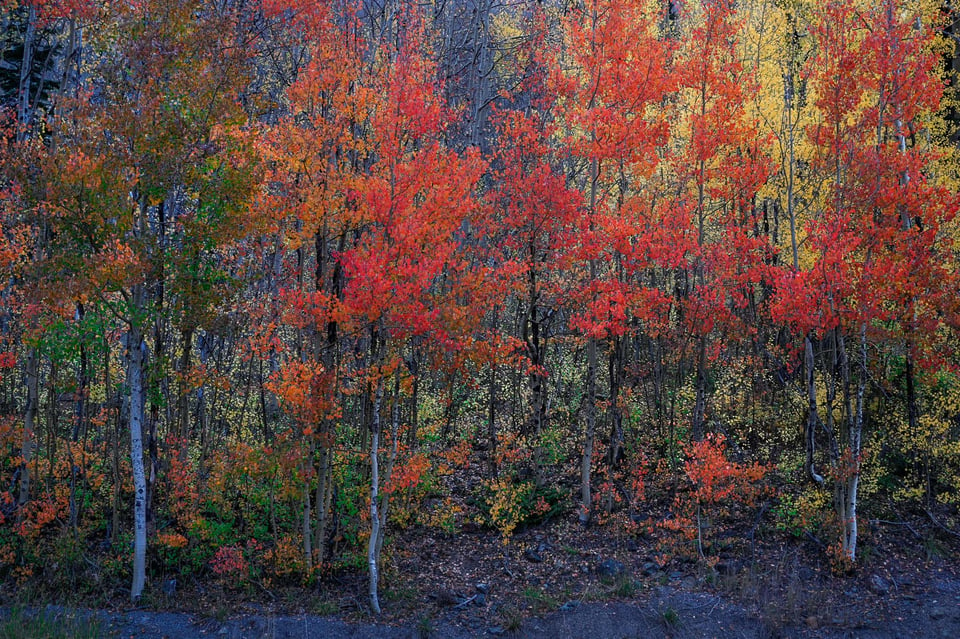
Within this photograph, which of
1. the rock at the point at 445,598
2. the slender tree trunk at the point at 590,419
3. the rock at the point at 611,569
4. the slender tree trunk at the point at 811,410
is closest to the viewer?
the rock at the point at 445,598

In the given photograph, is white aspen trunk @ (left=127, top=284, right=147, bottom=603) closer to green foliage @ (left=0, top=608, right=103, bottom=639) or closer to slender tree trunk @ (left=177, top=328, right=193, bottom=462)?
slender tree trunk @ (left=177, top=328, right=193, bottom=462)

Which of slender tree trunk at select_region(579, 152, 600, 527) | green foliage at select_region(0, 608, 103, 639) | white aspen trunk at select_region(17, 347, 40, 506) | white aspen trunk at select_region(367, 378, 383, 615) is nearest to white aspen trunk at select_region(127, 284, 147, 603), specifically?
green foliage at select_region(0, 608, 103, 639)

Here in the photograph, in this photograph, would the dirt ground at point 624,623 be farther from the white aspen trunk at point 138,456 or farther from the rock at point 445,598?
the white aspen trunk at point 138,456

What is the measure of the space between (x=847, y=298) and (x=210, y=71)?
447 inches

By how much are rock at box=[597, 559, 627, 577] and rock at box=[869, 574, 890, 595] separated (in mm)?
3851

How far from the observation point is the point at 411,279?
1040 centimetres

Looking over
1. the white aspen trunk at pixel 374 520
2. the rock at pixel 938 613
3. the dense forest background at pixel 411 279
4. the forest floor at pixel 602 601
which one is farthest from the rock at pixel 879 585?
the white aspen trunk at pixel 374 520

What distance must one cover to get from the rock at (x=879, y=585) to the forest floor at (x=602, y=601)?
0.09ft

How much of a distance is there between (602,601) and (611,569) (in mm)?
1017

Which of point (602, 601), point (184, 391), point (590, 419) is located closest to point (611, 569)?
point (602, 601)

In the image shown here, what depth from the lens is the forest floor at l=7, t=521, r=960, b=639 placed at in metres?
9.58

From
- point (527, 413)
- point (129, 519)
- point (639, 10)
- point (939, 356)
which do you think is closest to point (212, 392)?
point (129, 519)

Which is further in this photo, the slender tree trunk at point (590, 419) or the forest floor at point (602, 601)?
the slender tree trunk at point (590, 419)

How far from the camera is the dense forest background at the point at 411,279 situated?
10469 mm
